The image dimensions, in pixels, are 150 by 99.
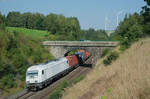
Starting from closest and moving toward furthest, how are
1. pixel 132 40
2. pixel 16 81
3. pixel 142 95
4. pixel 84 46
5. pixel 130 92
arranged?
1. pixel 142 95
2. pixel 130 92
3. pixel 16 81
4. pixel 132 40
5. pixel 84 46

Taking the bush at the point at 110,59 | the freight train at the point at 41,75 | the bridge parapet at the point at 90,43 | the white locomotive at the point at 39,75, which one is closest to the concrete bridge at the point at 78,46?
the bridge parapet at the point at 90,43

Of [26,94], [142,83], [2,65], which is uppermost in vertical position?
[142,83]

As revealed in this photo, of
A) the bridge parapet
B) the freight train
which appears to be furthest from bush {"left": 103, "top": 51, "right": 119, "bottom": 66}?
the bridge parapet

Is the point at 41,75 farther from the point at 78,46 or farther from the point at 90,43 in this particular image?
the point at 90,43

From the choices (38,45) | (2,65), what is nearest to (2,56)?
(2,65)

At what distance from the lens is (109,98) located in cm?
846

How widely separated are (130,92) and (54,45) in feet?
141

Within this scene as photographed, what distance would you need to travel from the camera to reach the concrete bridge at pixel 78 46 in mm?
44969

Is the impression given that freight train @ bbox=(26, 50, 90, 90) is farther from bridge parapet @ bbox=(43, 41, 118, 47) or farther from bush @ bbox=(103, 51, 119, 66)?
bridge parapet @ bbox=(43, 41, 118, 47)

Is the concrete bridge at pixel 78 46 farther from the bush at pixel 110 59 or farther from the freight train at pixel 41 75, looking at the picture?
the freight train at pixel 41 75

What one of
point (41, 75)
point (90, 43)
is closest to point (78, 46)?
point (90, 43)

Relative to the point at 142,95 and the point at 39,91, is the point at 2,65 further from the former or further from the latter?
the point at 142,95

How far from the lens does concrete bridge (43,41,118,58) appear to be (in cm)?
4497

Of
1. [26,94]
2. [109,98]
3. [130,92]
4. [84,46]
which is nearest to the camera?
[130,92]
